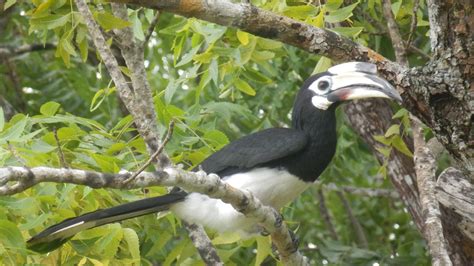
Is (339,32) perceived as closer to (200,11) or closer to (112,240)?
(200,11)

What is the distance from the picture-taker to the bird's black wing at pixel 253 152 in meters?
4.24

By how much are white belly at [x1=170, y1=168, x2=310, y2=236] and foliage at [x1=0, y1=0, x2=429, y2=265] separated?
81mm

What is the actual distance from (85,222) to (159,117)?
67cm

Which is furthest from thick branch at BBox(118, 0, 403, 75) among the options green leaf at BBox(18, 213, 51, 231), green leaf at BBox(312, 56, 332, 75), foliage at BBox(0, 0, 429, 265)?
green leaf at BBox(18, 213, 51, 231)

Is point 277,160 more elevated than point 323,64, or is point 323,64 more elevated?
point 323,64

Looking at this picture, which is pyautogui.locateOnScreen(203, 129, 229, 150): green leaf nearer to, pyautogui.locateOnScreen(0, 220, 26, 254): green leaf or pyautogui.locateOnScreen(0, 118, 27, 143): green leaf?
pyautogui.locateOnScreen(0, 118, 27, 143): green leaf

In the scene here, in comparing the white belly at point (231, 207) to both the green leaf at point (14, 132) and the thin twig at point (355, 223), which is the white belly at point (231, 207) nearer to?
the green leaf at point (14, 132)

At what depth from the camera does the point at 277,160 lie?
429 centimetres

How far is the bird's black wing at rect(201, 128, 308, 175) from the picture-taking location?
4.24 meters

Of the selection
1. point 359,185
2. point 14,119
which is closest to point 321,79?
point 14,119

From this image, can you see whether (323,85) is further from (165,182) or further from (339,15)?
(165,182)

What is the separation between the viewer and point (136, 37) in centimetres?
411

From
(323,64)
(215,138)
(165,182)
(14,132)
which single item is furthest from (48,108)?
(165,182)

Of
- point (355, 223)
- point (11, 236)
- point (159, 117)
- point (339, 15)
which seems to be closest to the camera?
point (11, 236)
